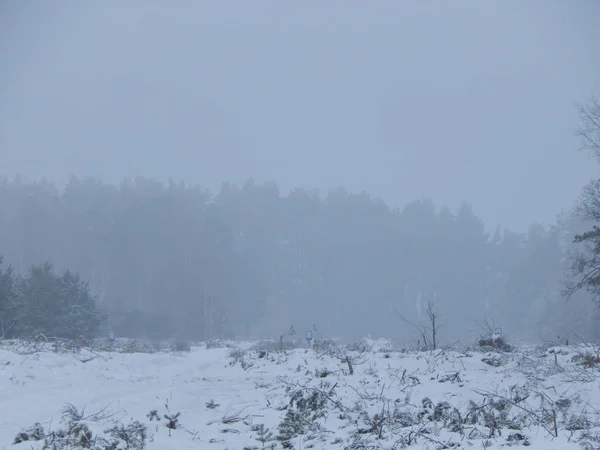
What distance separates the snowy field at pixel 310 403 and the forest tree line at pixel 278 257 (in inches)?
1682

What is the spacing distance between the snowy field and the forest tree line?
1682 inches

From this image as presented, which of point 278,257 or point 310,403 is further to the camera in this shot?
point 278,257

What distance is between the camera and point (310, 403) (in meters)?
7.43

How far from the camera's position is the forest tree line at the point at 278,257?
194 feet

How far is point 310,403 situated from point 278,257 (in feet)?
199

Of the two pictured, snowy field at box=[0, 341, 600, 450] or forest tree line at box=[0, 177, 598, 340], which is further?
forest tree line at box=[0, 177, 598, 340]

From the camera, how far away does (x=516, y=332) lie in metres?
57.7

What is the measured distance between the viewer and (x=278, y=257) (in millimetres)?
67938

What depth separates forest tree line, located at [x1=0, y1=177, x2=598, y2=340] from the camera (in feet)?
194

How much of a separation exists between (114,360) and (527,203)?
169m

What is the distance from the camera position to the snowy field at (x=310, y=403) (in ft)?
18.5

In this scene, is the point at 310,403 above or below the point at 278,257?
below

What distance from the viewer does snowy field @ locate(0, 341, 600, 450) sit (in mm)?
5641

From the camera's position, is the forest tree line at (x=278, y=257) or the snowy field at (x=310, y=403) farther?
the forest tree line at (x=278, y=257)
